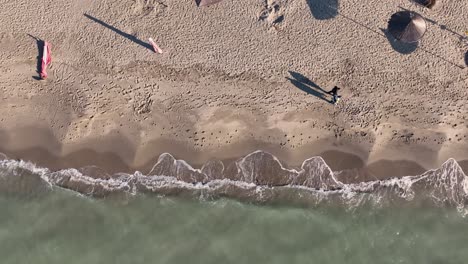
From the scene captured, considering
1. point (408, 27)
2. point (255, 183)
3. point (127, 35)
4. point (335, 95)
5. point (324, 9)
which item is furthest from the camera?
point (127, 35)

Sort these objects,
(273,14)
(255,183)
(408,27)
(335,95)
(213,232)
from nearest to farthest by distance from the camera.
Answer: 1. (408,27)
2. (335,95)
3. (213,232)
4. (255,183)
5. (273,14)

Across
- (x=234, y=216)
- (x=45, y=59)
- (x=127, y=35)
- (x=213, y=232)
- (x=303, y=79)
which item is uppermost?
(x=127, y=35)

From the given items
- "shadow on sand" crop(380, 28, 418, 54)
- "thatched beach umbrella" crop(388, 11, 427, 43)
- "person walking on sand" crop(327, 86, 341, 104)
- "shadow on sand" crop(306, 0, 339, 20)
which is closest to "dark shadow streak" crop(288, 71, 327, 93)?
"person walking on sand" crop(327, 86, 341, 104)

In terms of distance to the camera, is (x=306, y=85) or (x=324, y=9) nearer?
(x=306, y=85)

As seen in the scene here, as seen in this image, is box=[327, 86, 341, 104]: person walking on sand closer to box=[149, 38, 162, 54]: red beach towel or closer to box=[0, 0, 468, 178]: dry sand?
box=[0, 0, 468, 178]: dry sand

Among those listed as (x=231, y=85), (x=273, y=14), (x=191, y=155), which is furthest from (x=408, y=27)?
(x=191, y=155)

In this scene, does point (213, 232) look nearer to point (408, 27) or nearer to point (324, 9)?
point (324, 9)

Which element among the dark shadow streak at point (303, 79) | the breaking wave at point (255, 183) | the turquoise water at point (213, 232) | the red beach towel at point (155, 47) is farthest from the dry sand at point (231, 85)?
the turquoise water at point (213, 232)

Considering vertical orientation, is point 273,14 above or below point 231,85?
above
